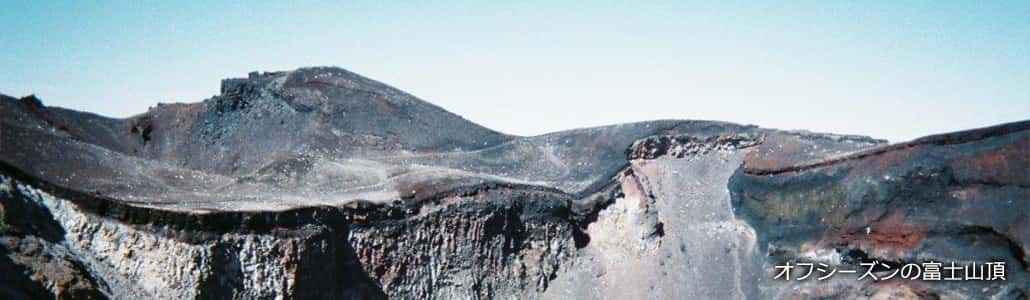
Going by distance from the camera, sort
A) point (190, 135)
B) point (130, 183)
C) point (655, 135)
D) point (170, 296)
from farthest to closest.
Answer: point (190, 135) < point (655, 135) < point (130, 183) < point (170, 296)

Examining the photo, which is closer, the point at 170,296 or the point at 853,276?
the point at 170,296

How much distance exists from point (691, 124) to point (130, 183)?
9.60 m

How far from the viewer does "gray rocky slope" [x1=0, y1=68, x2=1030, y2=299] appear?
324 inches

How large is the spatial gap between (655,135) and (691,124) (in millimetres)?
850

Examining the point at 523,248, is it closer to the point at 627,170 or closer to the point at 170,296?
the point at 627,170

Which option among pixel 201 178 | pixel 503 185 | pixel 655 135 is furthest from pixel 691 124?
pixel 201 178

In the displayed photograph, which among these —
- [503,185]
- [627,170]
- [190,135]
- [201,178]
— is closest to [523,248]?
[503,185]

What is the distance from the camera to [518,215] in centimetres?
1109

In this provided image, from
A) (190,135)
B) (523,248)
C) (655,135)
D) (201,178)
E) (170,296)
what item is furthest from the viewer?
(190,135)

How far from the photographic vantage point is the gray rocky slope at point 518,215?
27.0 ft

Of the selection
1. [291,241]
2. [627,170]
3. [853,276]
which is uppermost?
[627,170]

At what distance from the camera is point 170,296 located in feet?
26.8

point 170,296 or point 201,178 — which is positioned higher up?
point 201,178

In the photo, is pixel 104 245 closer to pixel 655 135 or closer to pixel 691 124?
pixel 655 135
